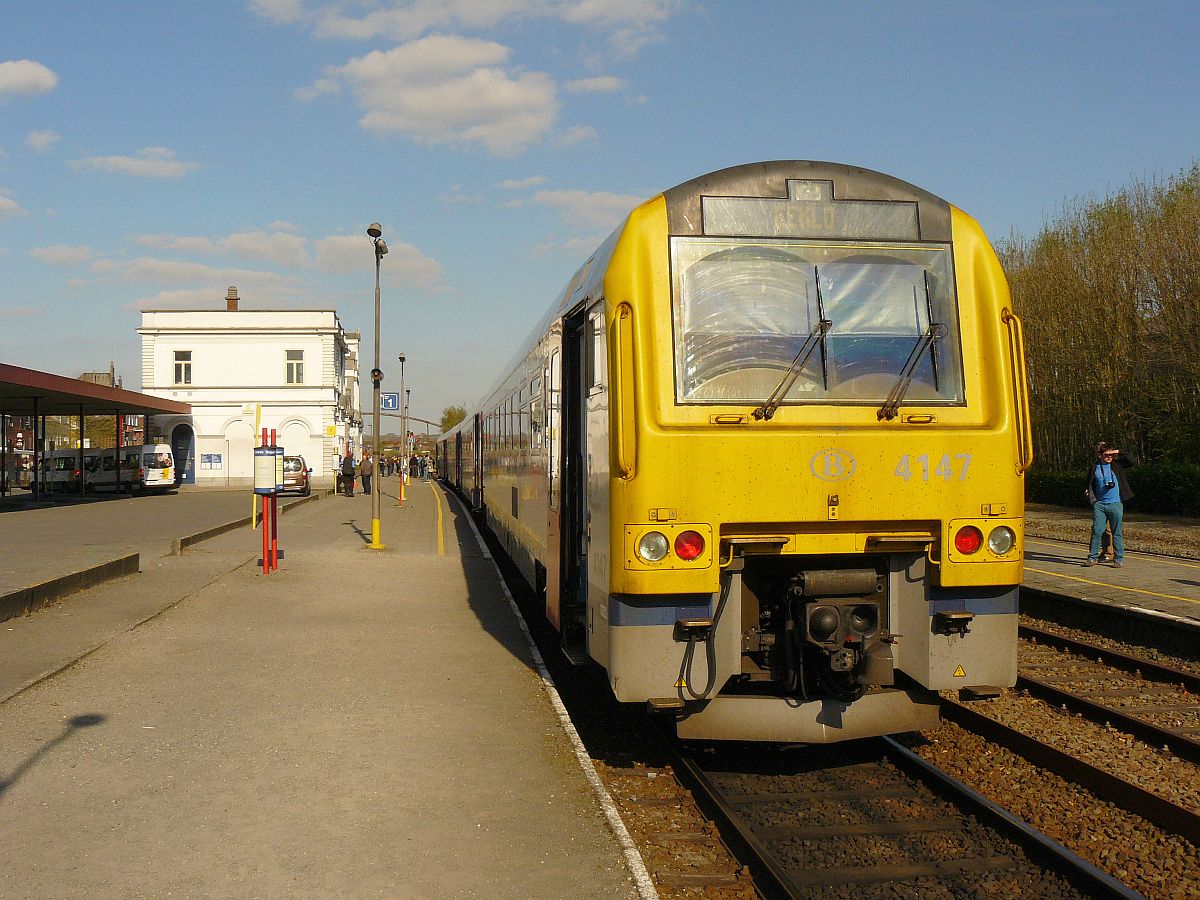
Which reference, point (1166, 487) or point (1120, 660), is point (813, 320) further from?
point (1166, 487)

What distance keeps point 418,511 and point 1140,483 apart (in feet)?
65.0

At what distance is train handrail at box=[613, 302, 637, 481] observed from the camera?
18.0 ft

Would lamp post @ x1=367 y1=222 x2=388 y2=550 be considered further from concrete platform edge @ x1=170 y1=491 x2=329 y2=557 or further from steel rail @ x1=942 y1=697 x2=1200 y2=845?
steel rail @ x1=942 y1=697 x2=1200 y2=845

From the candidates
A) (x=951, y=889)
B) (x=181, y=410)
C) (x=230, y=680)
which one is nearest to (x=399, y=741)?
(x=230, y=680)

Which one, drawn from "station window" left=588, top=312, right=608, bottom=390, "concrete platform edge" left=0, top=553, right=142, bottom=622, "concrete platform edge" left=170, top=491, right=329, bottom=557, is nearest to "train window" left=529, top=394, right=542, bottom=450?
"station window" left=588, top=312, right=608, bottom=390

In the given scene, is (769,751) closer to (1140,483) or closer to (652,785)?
(652,785)

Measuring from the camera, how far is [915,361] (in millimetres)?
5902

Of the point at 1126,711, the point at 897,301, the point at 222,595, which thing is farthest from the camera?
the point at 222,595

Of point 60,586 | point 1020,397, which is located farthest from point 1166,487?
point 60,586

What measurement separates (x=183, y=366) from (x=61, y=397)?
885 inches

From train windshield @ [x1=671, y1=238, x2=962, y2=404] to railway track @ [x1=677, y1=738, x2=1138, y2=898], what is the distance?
2.13 m

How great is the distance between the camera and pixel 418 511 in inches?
1232

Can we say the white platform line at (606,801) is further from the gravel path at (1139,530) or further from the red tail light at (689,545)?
the gravel path at (1139,530)

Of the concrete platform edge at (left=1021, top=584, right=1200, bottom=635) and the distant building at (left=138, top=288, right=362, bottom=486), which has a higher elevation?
the distant building at (left=138, top=288, right=362, bottom=486)
